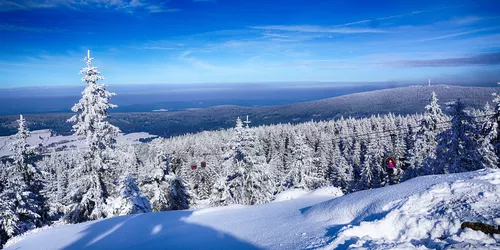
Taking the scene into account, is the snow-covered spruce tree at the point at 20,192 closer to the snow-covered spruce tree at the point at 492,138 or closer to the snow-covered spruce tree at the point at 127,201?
the snow-covered spruce tree at the point at 127,201

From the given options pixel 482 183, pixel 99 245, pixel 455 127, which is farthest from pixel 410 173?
pixel 99 245

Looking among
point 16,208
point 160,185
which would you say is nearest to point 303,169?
point 160,185

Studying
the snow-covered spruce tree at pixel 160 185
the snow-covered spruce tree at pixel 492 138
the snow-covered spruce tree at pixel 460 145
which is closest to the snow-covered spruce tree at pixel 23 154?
the snow-covered spruce tree at pixel 160 185

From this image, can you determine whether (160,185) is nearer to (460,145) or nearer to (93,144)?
(93,144)

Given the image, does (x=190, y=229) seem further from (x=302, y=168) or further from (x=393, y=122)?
(x=393, y=122)

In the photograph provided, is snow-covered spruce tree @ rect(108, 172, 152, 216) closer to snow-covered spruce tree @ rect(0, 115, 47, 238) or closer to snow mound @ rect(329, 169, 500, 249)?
snow-covered spruce tree @ rect(0, 115, 47, 238)
